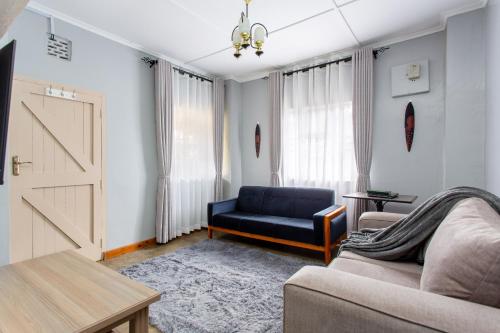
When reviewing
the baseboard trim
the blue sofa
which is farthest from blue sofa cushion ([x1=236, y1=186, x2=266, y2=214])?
the baseboard trim

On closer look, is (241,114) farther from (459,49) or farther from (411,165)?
(459,49)

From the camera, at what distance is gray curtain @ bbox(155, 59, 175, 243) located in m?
3.64

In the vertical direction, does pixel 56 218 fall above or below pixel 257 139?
below

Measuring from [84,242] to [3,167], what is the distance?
208 cm

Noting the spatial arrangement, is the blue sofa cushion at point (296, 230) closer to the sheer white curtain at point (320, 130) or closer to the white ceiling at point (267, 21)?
the sheer white curtain at point (320, 130)

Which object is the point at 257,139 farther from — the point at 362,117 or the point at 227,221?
the point at 362,117

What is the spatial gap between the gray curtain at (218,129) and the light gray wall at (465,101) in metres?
3.32

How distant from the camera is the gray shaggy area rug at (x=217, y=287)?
6.03 ft

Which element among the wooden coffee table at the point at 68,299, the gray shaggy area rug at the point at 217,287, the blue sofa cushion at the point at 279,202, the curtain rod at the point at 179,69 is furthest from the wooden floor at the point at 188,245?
the curtain rod at the point at 179,69

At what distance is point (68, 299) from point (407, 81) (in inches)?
152

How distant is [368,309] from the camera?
907mm

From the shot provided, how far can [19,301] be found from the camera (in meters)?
1.13

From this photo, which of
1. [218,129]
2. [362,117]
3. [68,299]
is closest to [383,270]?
[68,299]

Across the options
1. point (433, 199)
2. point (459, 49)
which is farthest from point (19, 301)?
point (459, 49)
